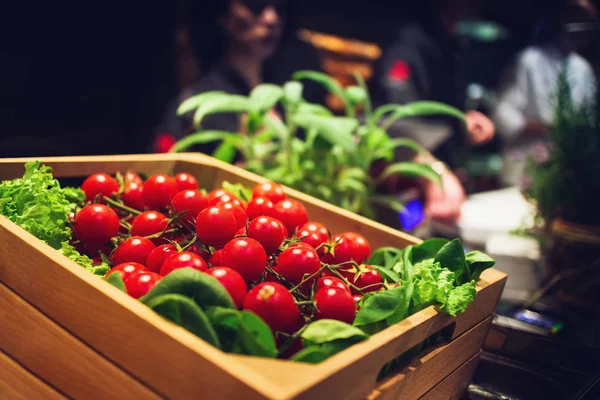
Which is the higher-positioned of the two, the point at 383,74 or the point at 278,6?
the point at 278,6

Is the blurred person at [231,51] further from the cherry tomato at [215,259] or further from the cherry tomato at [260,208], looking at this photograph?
the cherry tomato at [215,259]

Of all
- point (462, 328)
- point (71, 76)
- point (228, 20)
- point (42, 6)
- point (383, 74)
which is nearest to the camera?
point (462, 328)

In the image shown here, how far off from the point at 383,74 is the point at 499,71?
2720 millimetres

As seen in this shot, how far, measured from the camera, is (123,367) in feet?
1.98

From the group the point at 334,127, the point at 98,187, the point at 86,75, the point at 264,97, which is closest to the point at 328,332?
the point at 98,187

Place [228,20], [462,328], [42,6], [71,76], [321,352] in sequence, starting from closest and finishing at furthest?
[321,352]
[462,328]
[42,6]
[71,76]
[228,20]

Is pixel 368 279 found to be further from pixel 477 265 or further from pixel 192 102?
pixel 192 102

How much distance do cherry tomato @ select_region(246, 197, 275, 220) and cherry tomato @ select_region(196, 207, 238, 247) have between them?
129mm

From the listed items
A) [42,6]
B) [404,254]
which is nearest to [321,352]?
[404,254]

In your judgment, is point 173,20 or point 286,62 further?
point 286,62

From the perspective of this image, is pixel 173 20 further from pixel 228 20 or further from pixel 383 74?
pixel 383 74

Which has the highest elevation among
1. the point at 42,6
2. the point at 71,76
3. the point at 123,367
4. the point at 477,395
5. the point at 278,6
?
the point at 278,6

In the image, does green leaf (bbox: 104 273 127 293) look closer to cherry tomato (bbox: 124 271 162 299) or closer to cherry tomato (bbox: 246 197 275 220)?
cherry tomato (bbox: 124 271 162 299)

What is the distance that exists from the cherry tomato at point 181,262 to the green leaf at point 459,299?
36 centimetres
